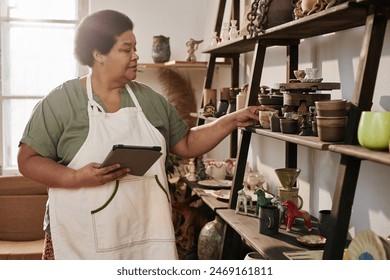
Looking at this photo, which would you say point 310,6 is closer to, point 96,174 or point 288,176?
point 288,176

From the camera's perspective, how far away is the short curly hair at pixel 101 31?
2.07 metres

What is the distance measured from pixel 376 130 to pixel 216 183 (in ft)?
5.89

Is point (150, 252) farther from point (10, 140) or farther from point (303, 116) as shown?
point (10, 140)

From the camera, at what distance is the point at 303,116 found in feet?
5.97

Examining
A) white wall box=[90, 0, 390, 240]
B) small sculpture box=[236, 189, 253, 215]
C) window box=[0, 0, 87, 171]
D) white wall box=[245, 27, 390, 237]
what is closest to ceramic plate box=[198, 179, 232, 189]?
white wall box=[90, 0, 390, 240]

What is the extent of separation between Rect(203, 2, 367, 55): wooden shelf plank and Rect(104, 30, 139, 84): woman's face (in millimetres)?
514

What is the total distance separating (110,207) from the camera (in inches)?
80.0

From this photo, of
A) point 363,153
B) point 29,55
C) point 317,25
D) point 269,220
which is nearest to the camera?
point 363,153

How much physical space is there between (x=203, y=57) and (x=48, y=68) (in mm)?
1162

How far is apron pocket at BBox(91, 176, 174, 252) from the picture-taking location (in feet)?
6.66

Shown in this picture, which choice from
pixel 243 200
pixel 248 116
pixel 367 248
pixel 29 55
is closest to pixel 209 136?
pixel 248 116

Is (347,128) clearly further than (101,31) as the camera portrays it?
No

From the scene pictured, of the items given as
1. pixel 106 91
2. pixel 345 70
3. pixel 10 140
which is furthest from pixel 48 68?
pixel 345 70
